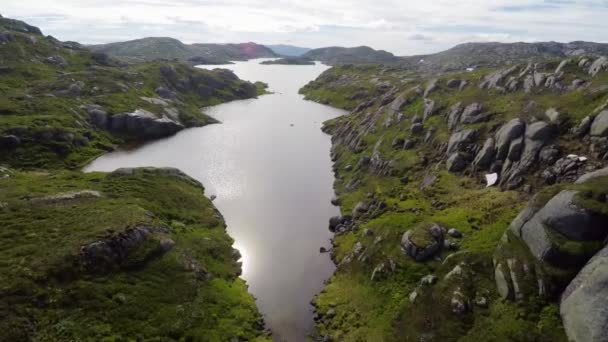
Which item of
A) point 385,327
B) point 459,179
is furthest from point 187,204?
point 459,179

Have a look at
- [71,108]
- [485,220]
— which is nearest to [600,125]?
[485,220]

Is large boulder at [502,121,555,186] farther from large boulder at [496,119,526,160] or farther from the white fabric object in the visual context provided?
large boulder at [496,119,526,160]

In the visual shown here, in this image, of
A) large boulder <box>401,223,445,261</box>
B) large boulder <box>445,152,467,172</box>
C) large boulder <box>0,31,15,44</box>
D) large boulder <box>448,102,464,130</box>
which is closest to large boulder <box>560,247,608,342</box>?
large boulder <box>401,223,445,261</box>

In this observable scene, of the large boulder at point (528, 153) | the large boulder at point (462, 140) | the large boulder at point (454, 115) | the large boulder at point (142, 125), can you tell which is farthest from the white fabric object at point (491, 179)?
the large boulder at point (142, 125)

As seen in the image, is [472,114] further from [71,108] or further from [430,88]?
[71,108]

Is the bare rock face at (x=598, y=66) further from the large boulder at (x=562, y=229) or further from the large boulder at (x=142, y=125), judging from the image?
the large boulder at (x=142, y=125)

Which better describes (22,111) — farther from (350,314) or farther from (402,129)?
(350,314)
